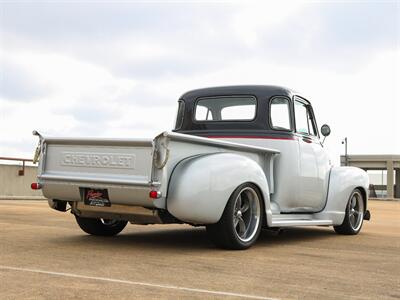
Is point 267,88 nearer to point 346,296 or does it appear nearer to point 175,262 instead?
point 175,262

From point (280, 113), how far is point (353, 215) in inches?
101

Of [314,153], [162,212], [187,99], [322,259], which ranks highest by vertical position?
[187,99]

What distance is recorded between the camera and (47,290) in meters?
4.25

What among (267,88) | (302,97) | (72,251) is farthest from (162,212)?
(302,97)

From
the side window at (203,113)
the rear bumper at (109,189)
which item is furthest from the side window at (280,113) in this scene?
the rear bumper at (109,189)

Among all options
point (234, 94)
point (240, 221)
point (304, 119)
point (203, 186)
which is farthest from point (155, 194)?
point (304, 119)

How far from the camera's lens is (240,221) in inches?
274

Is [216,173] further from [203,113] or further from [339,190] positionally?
[339,190]

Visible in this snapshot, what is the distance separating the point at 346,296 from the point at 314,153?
4.34 meters

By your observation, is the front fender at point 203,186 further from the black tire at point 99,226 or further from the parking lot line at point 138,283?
the black tire at point 99,226

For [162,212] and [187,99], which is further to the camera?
[187,99]

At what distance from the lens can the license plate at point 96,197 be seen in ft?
21.3

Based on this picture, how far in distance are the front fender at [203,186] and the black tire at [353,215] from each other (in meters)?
3.24

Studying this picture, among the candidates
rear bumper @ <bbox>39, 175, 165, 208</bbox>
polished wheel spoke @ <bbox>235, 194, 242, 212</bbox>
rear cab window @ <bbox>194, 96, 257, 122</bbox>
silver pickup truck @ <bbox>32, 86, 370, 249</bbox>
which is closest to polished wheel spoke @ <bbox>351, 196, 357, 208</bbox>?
silver pickup truck @ <bbox>32, 86, 370, 249</bbox>
